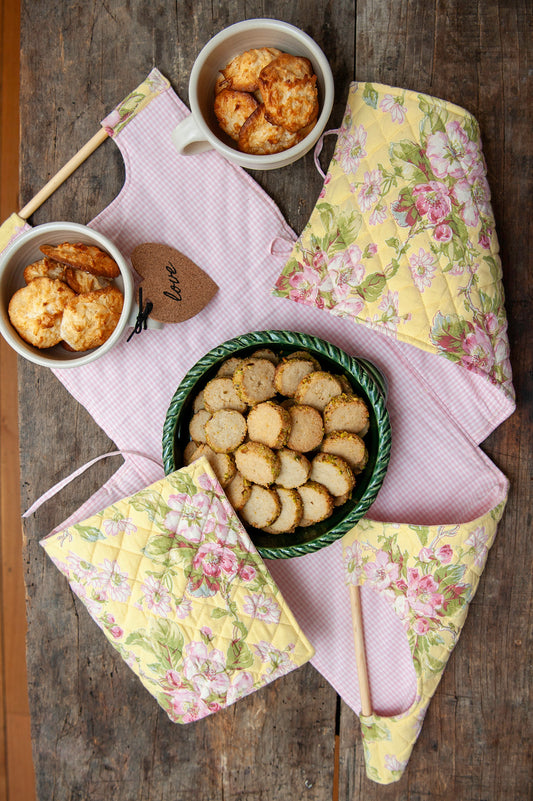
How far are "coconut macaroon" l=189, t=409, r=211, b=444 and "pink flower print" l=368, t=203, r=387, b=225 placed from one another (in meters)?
0.37

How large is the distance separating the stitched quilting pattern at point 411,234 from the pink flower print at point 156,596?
0.48 meters

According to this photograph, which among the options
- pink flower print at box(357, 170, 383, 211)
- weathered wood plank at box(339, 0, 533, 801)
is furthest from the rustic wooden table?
pink flower print at box(357, 170, 383, 211)

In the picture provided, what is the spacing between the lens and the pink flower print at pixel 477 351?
810 millimetres

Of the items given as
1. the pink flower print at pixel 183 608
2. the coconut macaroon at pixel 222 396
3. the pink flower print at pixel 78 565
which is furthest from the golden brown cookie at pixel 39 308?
the pink flower print at pixel 183 608

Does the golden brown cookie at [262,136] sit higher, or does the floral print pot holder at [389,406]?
the golden brown cookie at [262,136]

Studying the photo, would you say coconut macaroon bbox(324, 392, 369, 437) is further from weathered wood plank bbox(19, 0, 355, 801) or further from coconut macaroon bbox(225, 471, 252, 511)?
weathered wood plank bbox(19, 0, 355, 801)

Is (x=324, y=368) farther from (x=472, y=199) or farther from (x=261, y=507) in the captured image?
(x=472, y=199)

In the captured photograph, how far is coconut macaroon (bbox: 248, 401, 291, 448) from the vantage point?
2.59 feet

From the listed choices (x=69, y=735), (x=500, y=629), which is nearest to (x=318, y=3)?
(x=500, y=629)

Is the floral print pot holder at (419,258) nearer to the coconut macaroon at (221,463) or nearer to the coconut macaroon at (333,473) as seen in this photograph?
the coconut macaroon at (333,473)

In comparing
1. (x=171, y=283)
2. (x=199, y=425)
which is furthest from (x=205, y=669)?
(x=171, y=283)

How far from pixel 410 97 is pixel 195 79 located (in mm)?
317

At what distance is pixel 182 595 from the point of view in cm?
85

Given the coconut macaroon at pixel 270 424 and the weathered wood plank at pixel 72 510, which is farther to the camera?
the weathered wood plank at pixel 72 510
